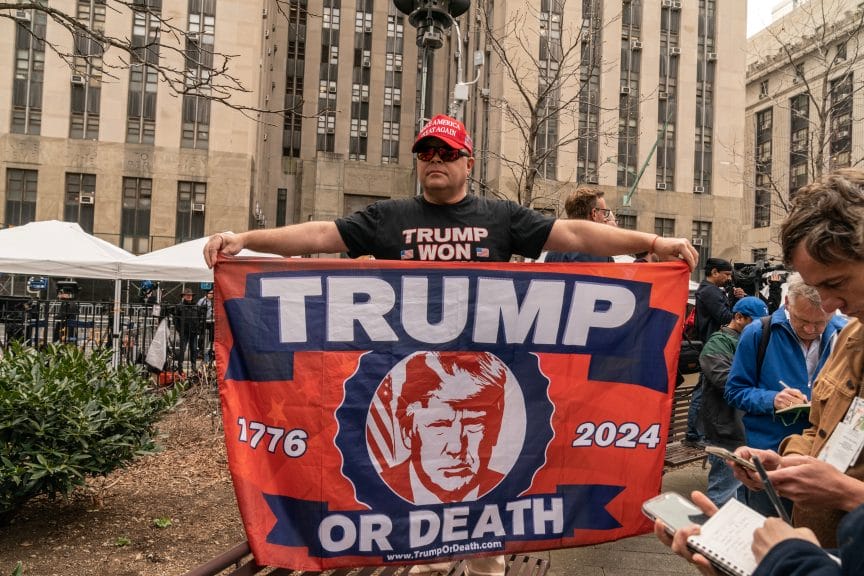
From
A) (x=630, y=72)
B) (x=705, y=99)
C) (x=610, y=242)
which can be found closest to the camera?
(x=610, y=242)

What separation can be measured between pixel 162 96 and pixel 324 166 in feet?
41.6

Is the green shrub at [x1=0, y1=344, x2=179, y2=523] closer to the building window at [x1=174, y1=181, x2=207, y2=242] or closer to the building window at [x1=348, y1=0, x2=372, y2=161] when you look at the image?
the building window at [x1=174, y1=181, x2=207, y2=242]

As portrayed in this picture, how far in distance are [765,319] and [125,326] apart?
11.5 m

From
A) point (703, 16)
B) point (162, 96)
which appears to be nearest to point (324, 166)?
point (162, 96)

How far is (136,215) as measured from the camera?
131 ft

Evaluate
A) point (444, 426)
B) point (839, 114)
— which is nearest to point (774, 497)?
point (444, 426)

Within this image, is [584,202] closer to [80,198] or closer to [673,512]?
[673,512]

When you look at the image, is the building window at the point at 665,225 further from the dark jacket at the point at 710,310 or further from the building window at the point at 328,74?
the dark jacket at the point at 710,310

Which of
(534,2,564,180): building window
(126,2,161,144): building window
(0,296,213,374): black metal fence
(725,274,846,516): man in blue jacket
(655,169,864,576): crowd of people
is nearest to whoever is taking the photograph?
(655,169,864,576): crowd of people

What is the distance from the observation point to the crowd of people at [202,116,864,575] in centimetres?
176

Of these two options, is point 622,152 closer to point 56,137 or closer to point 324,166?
point 324,166

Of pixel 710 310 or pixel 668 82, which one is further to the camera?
pixel 668 82

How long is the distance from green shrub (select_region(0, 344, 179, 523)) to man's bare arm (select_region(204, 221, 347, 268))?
217 cm

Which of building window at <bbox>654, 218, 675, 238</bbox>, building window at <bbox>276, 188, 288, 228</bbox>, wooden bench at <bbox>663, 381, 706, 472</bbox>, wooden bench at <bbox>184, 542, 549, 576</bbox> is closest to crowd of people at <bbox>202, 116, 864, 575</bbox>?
wooden bench at <bbox>184, 542, 549, 576</bbox>
